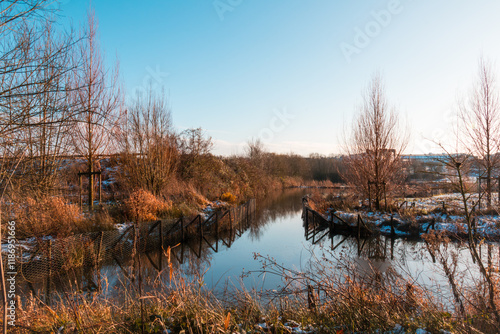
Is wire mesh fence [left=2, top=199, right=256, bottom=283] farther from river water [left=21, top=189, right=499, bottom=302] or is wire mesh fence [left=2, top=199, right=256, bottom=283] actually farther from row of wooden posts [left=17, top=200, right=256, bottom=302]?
river water [left=21, top=189, right=499, bottom=302]

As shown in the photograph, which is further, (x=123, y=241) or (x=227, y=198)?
(x=227, y=198)

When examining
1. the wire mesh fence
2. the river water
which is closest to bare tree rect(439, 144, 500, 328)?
the river water

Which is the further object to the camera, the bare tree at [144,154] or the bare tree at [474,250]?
the bare tree at [144,154]

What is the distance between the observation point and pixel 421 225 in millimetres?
10945

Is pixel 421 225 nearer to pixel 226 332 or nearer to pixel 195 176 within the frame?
pixel 226 332

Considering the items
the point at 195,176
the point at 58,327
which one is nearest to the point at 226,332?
the point at 58,327

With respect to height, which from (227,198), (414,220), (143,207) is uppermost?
(143,207)

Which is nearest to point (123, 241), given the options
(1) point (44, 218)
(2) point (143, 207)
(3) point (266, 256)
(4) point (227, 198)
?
(2) point (143, 207)

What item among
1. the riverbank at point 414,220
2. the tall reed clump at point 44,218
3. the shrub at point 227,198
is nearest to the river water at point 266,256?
the riverbank at point 414,220

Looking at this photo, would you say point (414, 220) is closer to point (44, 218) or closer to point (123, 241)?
point (123, 241)

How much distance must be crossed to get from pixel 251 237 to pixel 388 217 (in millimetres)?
5711

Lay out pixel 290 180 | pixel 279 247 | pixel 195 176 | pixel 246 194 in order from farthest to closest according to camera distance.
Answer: pixel 290 180, pixel 246 194, pixel 195 176, pixel 279 247

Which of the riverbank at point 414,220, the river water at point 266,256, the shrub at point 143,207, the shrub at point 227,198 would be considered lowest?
the river water at point 266,256

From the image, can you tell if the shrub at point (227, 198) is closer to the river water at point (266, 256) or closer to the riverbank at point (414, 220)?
the river water at point (266, 256)
